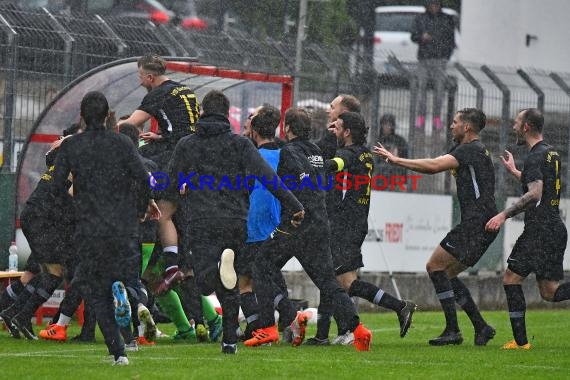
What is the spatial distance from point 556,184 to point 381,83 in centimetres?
604

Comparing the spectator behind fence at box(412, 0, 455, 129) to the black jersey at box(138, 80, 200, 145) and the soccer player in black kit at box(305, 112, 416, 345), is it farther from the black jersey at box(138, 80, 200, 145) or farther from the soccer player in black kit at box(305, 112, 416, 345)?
the soccer player in black kit at box(305, 112, 416, 345)

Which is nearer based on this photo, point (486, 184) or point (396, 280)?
point (486, 184)

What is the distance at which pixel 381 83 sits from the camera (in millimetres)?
19344

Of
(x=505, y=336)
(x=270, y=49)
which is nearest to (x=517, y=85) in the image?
(x=270, y=49)

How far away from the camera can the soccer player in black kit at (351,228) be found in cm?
1341

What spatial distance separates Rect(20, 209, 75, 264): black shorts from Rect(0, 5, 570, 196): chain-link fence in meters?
2.71

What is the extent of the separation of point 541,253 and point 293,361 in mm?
3003

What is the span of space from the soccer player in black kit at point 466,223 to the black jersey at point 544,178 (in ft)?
1.28

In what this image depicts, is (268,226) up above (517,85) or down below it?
below

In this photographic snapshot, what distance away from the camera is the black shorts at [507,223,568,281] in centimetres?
1326

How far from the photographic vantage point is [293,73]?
58.5 ft

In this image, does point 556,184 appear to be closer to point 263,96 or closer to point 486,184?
point 486,184

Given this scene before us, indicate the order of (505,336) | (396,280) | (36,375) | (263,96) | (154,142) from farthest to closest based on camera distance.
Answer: (396,280)
(263,96)
(505,336)
(154,142)
(36,375)

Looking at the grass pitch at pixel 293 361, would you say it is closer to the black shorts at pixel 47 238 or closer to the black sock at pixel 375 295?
the black sock at pixel 375 295
